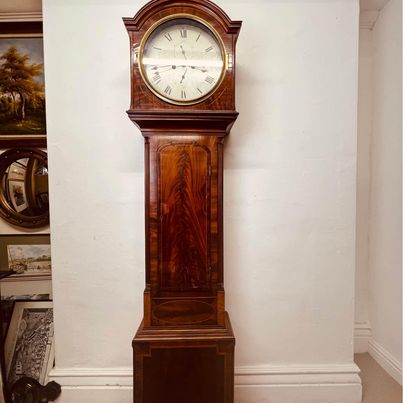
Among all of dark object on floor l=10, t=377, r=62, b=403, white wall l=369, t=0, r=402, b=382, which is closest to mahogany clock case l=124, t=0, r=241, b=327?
dark object on floor l=10, t=377, r=62, b=403

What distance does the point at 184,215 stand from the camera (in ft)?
3.84

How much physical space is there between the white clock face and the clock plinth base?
107cm

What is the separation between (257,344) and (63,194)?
55.6 inches

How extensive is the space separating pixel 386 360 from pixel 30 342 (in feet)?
7.37

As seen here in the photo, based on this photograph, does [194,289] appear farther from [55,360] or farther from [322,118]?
[322,118]

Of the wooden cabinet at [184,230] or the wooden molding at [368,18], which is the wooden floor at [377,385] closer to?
the wooden cabinet at [184,230]

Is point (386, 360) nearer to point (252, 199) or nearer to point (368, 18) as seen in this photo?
point (252, 199)

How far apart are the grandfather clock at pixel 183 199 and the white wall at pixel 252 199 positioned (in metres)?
0.31

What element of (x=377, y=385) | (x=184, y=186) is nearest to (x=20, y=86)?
(x=184, y=186)

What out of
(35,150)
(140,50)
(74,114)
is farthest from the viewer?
(35,150)

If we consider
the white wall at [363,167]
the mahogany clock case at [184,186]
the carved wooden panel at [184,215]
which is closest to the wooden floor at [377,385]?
the white wall at [363,167]

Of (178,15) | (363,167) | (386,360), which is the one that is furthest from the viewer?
(363,167)

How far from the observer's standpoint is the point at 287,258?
1.47 m

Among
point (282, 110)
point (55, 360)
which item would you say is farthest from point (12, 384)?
point (282, 110)
